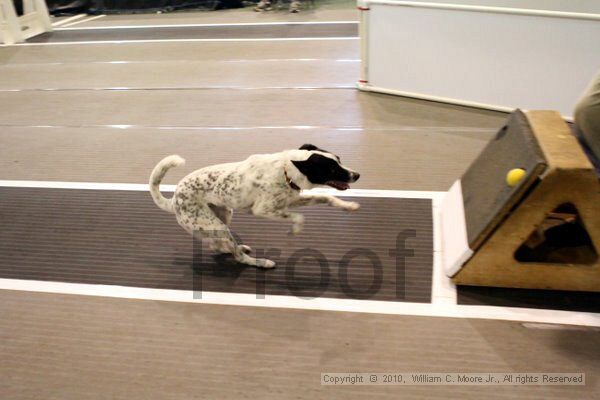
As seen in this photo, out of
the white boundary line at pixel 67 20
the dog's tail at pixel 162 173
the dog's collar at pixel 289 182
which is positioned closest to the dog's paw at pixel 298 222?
the dog's collar at pixel 289 182

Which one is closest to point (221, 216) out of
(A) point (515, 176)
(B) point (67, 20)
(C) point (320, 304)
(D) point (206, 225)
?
(D) point (206, 225)

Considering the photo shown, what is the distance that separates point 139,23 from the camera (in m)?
6.45

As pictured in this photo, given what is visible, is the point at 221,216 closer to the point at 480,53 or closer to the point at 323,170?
the point at 323,170

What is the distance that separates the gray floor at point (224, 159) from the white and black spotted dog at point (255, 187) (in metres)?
0.39

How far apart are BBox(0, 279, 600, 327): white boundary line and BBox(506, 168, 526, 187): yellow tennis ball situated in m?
0.52

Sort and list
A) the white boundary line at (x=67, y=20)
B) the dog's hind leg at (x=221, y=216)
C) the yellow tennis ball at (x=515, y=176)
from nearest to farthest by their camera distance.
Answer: the yellow tennis ball at (x=515, y=176) → the dog's hind leg at (x=221, y=216) → the white boundary line at (x=67, y=20)

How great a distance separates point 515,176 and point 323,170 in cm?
70

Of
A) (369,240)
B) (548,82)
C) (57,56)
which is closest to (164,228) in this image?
(369,240)

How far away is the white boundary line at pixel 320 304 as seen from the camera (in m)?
1.79

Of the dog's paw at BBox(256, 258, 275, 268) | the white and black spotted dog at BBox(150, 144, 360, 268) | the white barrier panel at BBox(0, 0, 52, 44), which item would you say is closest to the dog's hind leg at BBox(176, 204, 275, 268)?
the white and black spotted dog at BBox(150, 144, 360, 268)

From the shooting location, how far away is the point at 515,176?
1.69 metres

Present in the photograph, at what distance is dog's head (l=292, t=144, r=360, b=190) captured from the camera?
1716mm

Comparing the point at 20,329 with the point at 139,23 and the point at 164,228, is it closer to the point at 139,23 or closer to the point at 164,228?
the point at 164,228

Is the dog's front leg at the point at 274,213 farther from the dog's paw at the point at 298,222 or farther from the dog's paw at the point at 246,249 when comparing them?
the dog's paw at the point at 246,249
